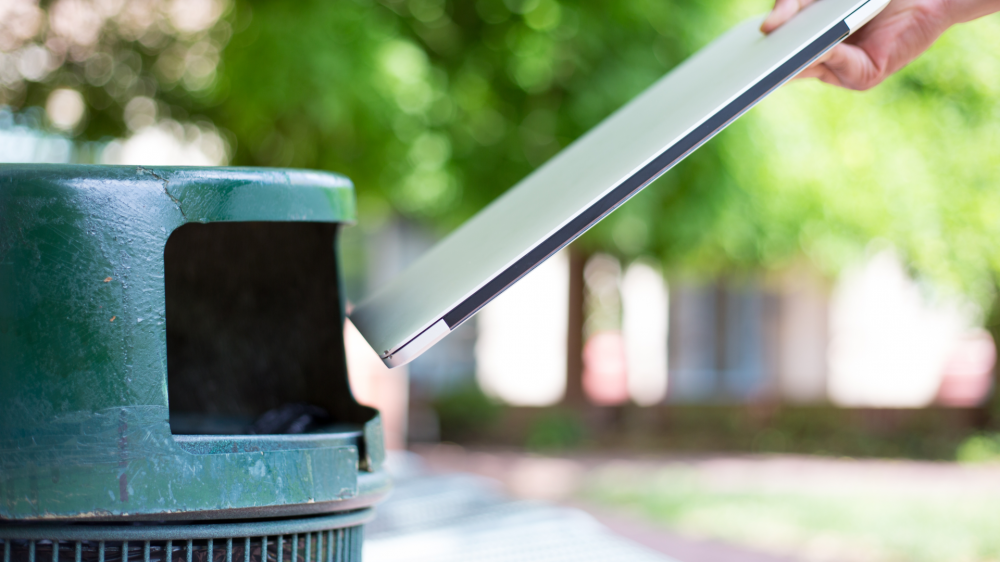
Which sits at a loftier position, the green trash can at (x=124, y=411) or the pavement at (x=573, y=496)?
the green trash can at (x=124, y=411)

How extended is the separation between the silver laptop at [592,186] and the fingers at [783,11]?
0.15ft

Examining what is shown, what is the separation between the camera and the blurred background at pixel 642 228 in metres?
5.75

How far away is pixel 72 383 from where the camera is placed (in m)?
1.42

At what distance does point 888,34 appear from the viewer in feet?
6.52

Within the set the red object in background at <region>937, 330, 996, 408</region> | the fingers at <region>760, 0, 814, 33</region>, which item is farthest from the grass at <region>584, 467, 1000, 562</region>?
the fingers at <region>760, 0, 814, 33</region>

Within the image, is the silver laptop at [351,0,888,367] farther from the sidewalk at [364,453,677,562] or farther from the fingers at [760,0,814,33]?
the sidewalk at [364,453,677,562]

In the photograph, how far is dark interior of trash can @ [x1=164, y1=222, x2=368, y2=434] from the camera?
214 centimetres

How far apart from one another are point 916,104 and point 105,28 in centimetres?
760

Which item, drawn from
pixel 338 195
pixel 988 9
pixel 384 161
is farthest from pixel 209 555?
pixel 384 161

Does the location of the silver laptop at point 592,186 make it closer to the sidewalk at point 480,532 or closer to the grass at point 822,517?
the sidewalk at point 480,532

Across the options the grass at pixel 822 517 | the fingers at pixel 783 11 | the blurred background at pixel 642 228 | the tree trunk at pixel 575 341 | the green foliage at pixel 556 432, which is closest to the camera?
the fingers at pixel 783 11

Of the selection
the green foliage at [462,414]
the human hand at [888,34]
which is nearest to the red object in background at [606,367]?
the green foliage at [462,414]

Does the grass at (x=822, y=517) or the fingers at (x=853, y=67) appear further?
the grass at (x=822, y=517)

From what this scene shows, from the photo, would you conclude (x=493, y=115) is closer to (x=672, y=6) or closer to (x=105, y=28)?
(x=672, y=6)
